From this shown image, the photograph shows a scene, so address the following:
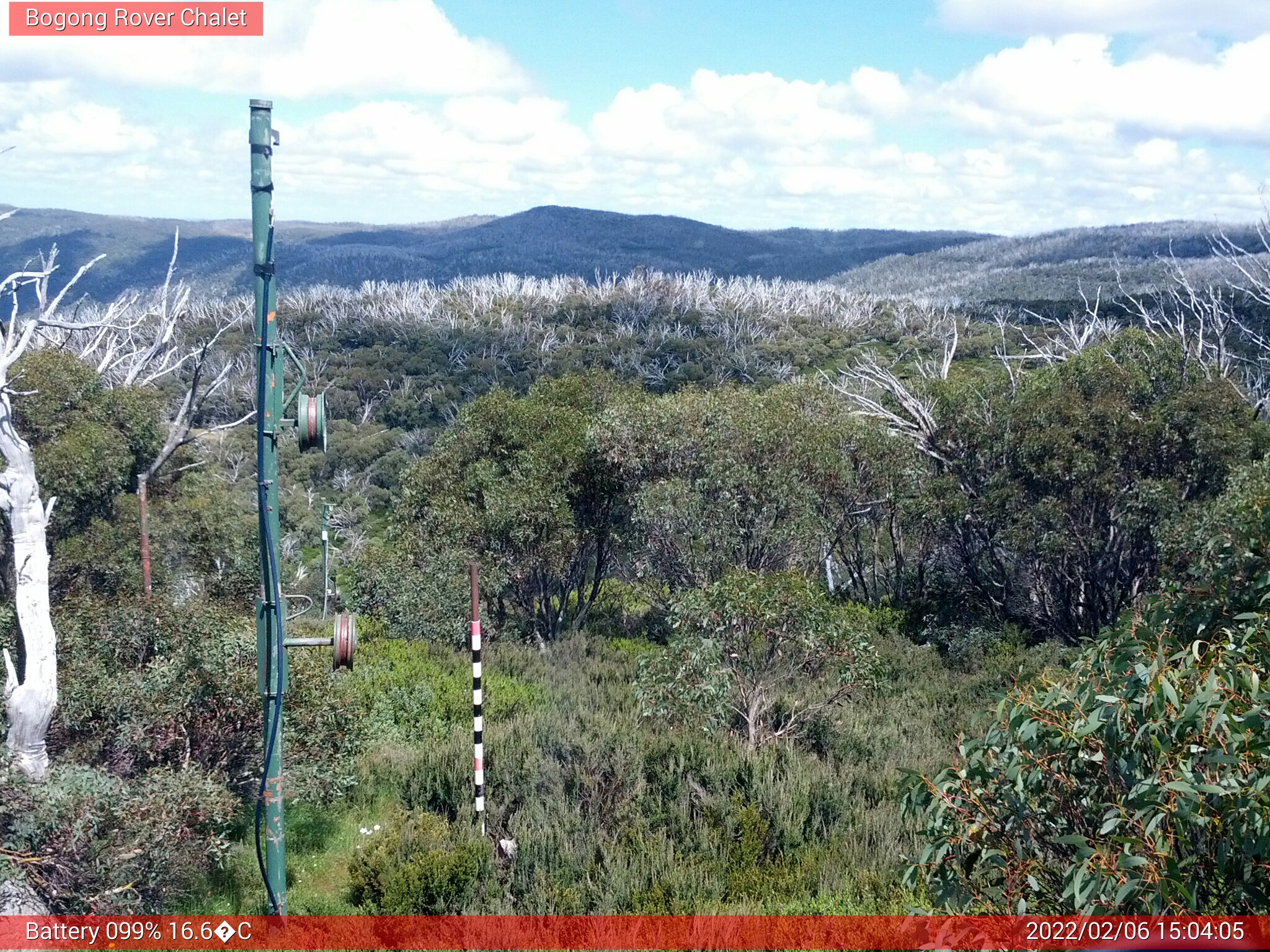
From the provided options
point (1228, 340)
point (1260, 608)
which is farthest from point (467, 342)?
point (1260, 608)

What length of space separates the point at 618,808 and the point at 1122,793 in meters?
5.31

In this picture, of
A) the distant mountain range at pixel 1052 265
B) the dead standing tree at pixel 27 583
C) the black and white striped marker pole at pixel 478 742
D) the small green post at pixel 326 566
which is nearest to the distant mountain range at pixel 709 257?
the distant mountain range at pixel 1052 265

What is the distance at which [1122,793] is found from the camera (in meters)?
3.73

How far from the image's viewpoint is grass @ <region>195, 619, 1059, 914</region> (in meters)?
7.12

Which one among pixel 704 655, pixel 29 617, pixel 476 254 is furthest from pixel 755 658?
pixel 476 254

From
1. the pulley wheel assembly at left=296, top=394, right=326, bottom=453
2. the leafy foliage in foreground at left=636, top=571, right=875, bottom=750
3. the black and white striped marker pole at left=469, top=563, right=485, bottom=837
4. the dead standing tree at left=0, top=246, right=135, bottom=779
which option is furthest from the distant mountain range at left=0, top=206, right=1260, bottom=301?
the pulley wheel assembly at left=296, top=394, right=326, bottom=453

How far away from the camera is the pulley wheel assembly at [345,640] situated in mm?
5840

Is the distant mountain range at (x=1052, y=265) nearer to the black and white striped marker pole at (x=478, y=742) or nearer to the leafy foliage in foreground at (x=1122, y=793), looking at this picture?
the black and white striped marker pole at (x=478, y=742)

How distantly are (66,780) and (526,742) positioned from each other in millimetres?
4434

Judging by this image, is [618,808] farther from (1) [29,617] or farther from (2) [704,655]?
(1) [29,617]

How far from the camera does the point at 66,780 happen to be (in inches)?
260

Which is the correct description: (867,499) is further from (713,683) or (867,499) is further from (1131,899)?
(1131,899)

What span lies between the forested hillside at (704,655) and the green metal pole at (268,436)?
1.17 m

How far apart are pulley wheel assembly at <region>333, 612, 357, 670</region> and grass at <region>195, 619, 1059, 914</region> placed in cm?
211
